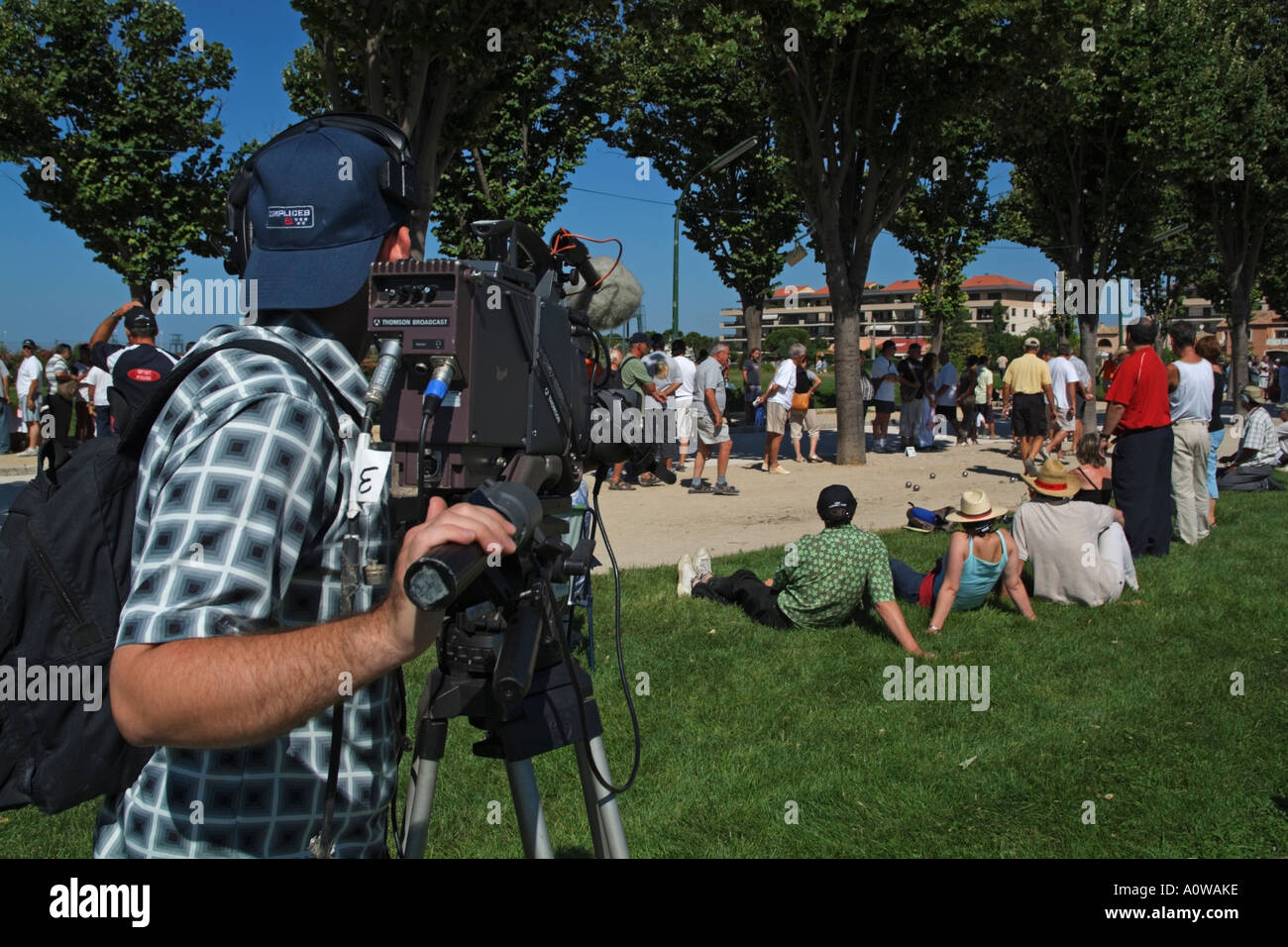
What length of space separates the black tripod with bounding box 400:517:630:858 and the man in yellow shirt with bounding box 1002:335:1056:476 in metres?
13.7

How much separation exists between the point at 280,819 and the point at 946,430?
77.9 feet

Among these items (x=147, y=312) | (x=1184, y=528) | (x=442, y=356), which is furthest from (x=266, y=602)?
(x=1184, y=528)

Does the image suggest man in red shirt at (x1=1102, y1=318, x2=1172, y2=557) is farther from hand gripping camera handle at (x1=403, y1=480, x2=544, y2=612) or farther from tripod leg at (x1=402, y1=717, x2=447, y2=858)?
hand gripping camera handle at (x1=403, y1=480, x2=544, y2=612)

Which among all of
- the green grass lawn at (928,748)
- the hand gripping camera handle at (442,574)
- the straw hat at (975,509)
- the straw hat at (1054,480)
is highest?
the hand gripping camera handle at (442,574)

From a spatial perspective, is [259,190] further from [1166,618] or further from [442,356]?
[1166,618]

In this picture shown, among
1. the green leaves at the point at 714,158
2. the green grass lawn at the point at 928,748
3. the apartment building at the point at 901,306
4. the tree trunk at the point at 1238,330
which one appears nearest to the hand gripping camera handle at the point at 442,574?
the green grass lawn at the point at 928,748

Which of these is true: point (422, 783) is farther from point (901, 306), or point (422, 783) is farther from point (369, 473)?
point (901, 306)

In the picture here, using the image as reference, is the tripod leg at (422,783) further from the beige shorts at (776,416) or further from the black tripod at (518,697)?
the beige shorts at (776,416)

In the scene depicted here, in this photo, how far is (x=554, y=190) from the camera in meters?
27.0

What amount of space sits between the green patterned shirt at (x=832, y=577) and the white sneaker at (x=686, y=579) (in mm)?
1009

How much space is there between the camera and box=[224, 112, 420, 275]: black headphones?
1.65 m

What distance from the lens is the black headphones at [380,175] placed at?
1652 millimetres

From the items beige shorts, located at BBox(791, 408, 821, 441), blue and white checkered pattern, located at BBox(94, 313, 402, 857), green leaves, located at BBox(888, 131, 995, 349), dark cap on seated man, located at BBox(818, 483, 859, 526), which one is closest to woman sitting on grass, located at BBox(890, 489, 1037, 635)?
dark cap on seated man, located at BBox(818, 483, 859, 526)

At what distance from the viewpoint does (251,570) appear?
4.12 ft
